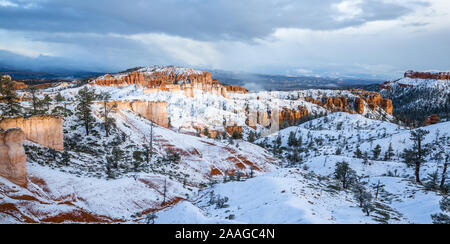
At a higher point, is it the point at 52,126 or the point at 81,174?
the point at 52,126

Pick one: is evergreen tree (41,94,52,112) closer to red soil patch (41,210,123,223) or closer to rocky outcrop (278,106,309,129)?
red soil patch (41,210,123,223)

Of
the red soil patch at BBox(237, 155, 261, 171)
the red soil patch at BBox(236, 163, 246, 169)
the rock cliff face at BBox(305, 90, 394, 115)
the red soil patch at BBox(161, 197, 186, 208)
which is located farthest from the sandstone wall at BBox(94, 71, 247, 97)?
the red soil patch at BBox(161, 197, 186, 208)

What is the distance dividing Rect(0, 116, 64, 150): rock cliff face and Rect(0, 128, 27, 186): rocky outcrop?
9.97 meters

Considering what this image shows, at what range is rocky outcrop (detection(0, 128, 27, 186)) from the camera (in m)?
16.6

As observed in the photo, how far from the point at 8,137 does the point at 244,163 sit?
34895 millimetres

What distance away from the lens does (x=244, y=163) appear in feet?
149

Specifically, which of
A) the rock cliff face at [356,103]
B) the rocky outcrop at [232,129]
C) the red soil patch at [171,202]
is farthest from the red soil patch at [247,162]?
the rock cliff face at [356,103]

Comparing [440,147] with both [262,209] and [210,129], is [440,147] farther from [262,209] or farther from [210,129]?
[210,129]

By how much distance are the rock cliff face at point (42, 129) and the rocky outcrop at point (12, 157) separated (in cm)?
997

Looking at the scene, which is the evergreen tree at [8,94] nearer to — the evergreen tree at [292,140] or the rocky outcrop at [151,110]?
the rocky outcrop at [151,110]

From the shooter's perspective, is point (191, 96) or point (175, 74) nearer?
point (191, 96)

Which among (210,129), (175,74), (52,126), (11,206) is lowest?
(210,129)

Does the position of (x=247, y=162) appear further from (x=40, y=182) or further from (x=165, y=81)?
(x=165, y=81)
